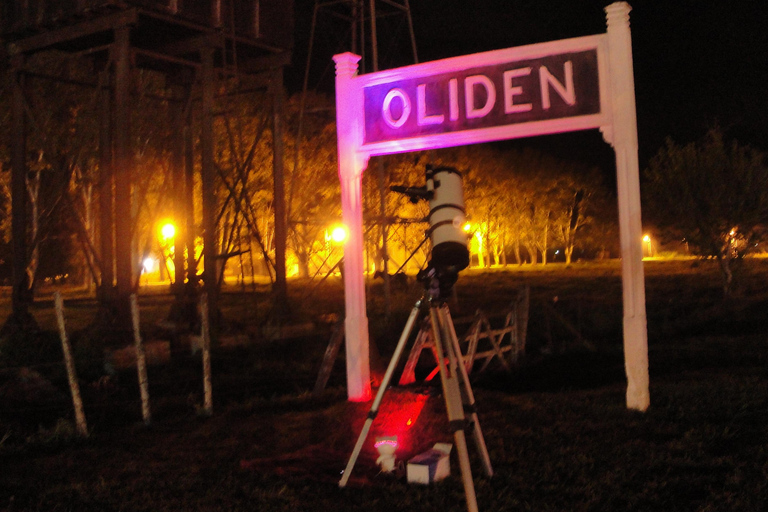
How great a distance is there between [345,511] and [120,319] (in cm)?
887

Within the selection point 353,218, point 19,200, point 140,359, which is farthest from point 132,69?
point 140,359

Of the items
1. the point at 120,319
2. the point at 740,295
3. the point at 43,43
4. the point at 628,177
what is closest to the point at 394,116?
the point at 628,177

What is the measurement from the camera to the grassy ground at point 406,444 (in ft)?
16.8

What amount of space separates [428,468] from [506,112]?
3906 mm

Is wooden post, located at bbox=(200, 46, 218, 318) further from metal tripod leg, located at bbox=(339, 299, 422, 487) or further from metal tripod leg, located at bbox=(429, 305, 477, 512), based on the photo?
metal tripod leg, located at bbox=(429, 305, 477, 512)

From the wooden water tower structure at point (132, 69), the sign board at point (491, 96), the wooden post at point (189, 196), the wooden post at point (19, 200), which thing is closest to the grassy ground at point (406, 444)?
the sign board at point (491, 96)

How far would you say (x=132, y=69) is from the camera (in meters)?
14.1

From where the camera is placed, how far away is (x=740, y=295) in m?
22.8

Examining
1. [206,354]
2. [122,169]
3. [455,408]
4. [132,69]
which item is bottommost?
[455,408]

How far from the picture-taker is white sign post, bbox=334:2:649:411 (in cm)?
727

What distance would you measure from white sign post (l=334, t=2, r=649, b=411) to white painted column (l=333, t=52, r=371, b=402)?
0.01 meters

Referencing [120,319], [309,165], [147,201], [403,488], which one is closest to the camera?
[403,488]

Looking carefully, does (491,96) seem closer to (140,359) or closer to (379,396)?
(379,396)

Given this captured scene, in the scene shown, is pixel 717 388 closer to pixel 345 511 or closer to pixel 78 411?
pixel 345 511
